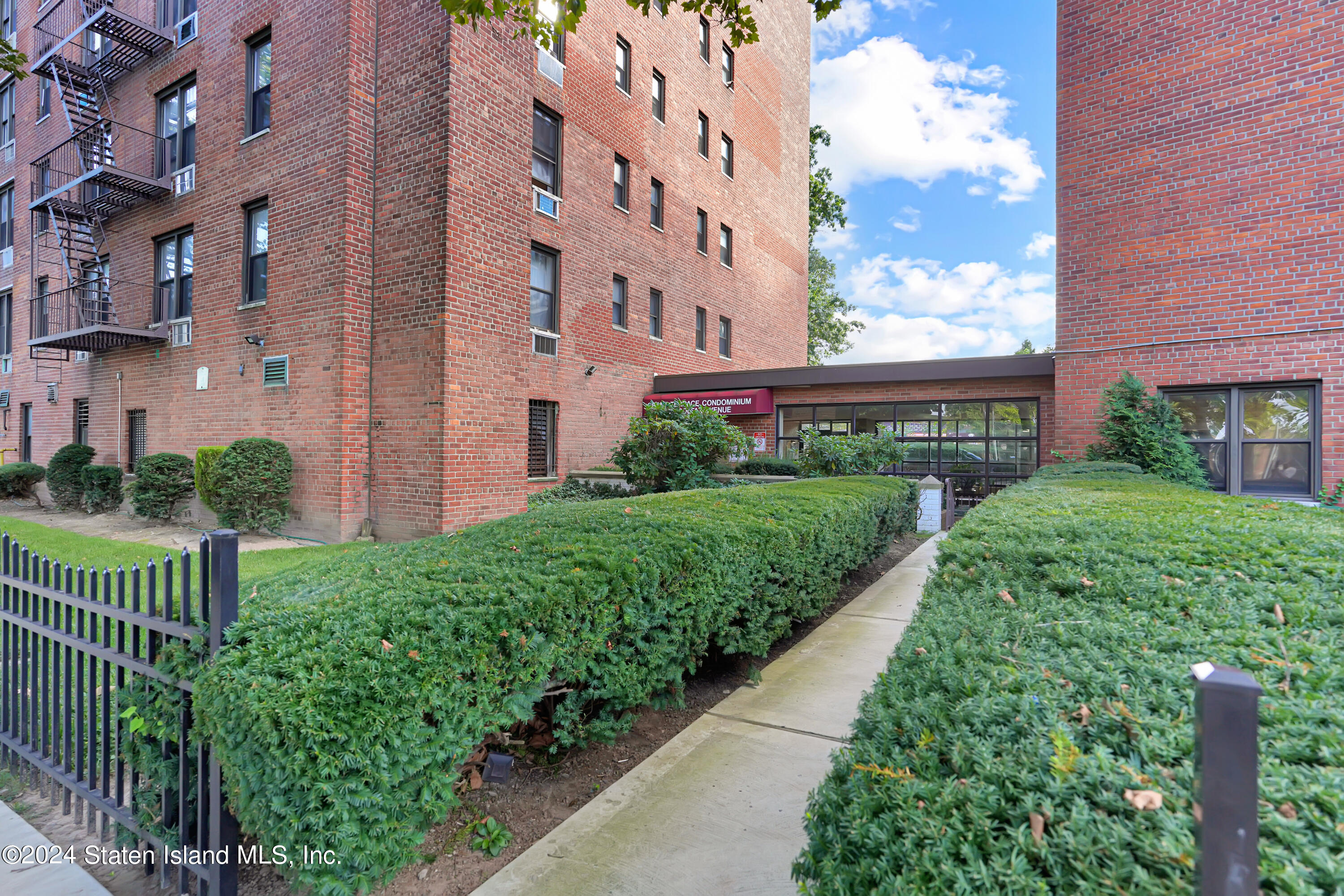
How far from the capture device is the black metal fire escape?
14.0 metres

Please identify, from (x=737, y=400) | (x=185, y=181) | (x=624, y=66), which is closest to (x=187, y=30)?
(x=185, y=181)

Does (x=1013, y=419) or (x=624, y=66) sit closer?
(x=1013, y=419)

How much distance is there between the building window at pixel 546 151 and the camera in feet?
44.2

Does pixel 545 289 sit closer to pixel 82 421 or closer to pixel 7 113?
pixel 82 421

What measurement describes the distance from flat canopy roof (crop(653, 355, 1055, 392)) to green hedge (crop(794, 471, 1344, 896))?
11557 millimetres

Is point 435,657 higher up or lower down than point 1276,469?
lower down

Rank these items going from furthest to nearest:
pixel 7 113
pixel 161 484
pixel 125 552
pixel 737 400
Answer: pixel 7 113 → pixel 737 400 → pixel 161 484 → pixel 125 552

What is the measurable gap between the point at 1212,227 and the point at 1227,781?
12.8m

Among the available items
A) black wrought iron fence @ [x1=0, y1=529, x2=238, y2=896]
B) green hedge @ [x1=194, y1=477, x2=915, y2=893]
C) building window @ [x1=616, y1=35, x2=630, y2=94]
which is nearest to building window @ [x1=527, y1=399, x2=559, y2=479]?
building window @ [x1=616, y1=35, x2=630, y2=94]

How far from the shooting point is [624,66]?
1597 cm

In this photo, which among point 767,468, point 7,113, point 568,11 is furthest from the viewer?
point 7,113

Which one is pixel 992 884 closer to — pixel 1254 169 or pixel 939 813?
pixel 939 813

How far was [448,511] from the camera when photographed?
1048 centimetres

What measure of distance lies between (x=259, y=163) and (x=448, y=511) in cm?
778
